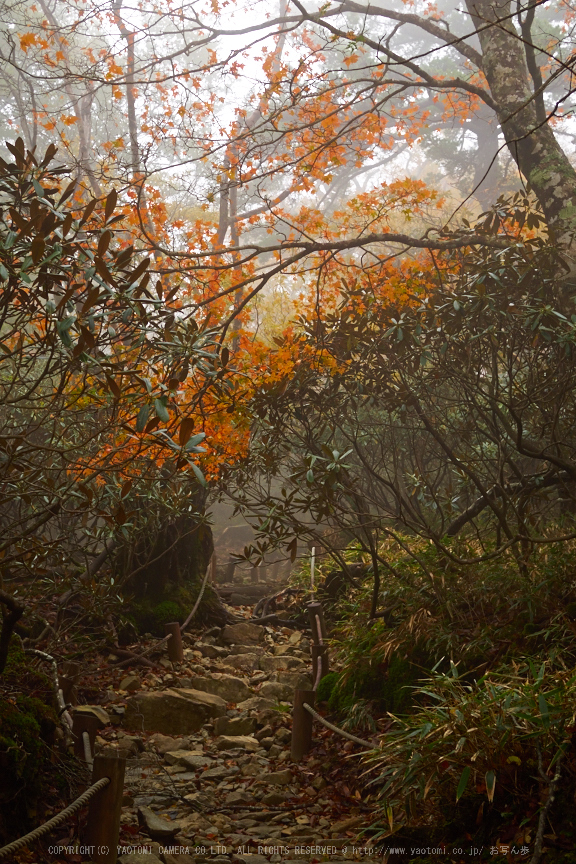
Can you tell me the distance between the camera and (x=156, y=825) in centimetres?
313

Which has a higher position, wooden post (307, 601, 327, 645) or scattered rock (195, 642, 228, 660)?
wooden post (307, 601, 327, 645)

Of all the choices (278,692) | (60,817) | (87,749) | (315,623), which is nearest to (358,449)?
(315,623)

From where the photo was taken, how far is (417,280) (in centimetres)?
516

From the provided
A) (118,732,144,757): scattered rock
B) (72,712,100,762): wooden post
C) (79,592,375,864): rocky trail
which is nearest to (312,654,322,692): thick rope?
(79,592,375,864): rocky trail

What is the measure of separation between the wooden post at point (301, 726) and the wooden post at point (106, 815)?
5.82 ft

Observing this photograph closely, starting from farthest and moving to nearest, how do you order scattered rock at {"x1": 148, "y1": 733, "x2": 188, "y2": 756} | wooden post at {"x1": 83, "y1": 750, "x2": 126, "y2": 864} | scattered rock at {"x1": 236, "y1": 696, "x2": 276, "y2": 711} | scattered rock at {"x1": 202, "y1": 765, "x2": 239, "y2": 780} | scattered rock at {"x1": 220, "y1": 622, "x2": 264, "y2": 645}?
scattered rock at {"x1": 220, "y1": 622, "x2": 264, "y2": 645} → scattered rock at {"x1": 236, "y1": 696, "x2": 276, "y2": 711} → scattered rock at {"x1": 148, "y1": 733, "x2": 188, "y2": 756} → scattered rock at {"x1": 202, "y1": 765, "x2": 239, "y2": 780} → wooden post at {"x1": 83, "y1": 750, "x2": 126, "y2": 864}

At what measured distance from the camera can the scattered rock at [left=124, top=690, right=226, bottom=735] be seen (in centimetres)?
463

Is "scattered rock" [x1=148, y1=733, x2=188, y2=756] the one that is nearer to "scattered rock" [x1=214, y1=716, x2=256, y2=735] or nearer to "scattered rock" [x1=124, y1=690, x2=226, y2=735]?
"scattered rock" [x1=124, y1=690, x2=226, y2=735]

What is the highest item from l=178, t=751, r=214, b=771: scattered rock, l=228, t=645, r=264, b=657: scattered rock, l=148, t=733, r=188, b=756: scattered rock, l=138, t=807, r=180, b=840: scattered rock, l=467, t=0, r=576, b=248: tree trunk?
l=467, t=0, r=576, b=248: tree trunk

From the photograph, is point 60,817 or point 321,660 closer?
point 60,817

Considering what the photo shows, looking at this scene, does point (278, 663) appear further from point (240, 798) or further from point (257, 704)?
point (240, 798)

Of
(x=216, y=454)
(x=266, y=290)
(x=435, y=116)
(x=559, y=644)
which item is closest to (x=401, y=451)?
(x=216, y=454)

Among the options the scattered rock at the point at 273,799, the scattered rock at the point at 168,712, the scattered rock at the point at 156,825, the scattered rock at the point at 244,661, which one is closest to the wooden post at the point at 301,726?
the scattered rock at the point at 273,799

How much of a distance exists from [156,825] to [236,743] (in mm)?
1378
